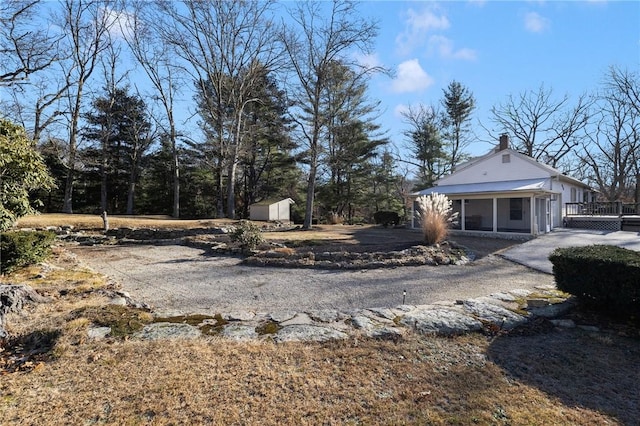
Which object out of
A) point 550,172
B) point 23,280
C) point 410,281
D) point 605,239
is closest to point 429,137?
point 550,172

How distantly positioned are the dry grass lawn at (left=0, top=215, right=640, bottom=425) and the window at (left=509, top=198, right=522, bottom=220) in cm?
1483

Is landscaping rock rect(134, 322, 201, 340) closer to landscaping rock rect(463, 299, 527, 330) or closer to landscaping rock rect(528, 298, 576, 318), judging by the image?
landscaping rock rect(463, 299, 527, 330)

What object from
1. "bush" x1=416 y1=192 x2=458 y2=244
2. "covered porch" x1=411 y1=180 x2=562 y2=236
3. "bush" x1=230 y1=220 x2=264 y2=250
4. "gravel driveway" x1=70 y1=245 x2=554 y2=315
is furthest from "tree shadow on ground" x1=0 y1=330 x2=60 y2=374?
"covered porch" x1=411 y1=180 x2=562 y2=236

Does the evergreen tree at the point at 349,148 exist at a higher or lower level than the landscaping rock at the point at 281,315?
higher

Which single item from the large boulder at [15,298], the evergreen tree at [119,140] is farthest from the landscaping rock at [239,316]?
the evergreen tree at [119,140]

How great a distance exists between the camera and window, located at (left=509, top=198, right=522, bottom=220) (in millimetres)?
16500

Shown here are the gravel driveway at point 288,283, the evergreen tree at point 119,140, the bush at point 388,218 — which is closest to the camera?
the gravel driveway at point 288,283

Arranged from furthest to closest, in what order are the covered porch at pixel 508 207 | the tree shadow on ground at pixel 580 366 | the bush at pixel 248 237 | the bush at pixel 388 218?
the bush at pixel 388 218, the covered porch at pixel 508 207, the bush at pixel 248 237, the tree shadow on ground at pixel 580 366

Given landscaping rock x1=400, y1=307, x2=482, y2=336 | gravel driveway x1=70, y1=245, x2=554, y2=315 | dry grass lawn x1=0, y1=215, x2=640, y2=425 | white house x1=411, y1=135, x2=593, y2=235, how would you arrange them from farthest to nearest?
white house x1=411, y1=135, x2=593, y2=235 < gravel driveway x1=70, y1=245, x2=554, y2=315 < landscaping rock x1=400, y1=307, x2=482, y2=336 < dry grass lawn x1=0, y1=215, x2=640, y2=425

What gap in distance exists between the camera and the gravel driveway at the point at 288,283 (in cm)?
488

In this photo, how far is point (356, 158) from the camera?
80.4ft

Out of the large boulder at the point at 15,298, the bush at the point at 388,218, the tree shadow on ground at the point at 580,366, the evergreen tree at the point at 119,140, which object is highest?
the evergreen tree at the point at 119,140

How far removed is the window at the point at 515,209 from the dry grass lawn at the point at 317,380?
584 inches

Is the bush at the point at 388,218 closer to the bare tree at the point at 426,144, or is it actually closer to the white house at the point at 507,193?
the white house at the point at 507,193
